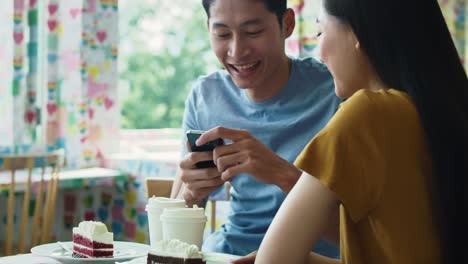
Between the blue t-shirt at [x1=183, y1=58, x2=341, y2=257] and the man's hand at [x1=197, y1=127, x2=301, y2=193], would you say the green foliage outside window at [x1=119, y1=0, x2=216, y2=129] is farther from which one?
the man's hand at [x1=197, y1=127, x2=301, y2=193]

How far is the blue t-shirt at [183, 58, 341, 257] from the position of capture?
78.2 inches

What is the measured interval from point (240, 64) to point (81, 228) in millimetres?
655

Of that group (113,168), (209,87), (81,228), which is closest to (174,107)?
(113,168)

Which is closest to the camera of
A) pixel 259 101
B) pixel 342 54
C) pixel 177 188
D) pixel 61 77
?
pixel 342 54

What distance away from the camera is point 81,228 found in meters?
1.60

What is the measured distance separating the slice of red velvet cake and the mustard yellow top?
1.75 ft

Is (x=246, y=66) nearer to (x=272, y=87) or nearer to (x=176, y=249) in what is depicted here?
(x=272, y=87)

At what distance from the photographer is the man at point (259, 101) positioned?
1.99 m

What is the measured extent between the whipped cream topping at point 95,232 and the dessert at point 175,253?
7.2 inches

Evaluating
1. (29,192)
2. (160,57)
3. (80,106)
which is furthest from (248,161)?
(160,57)

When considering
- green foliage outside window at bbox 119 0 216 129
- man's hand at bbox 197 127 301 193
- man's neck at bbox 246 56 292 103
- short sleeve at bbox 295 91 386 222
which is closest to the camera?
short sleeve at bbox 295 91 386 222

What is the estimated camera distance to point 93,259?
1508 mm

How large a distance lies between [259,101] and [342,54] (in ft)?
2.62

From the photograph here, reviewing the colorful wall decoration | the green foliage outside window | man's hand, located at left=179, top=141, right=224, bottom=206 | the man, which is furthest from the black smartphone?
the green foliage outside window
